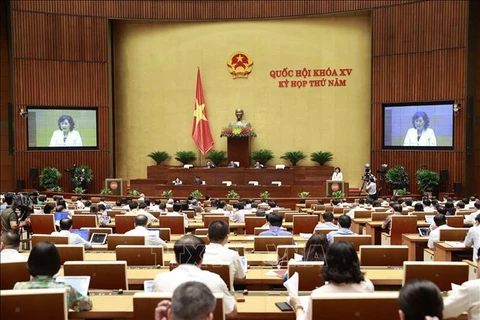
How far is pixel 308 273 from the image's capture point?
4227 millimetres

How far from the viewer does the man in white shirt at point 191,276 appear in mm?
3390

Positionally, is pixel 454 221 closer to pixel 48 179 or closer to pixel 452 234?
pixel 452 234

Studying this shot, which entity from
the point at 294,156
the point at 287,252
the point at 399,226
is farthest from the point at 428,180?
the point at 287,252

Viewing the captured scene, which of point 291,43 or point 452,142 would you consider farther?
point 291,43

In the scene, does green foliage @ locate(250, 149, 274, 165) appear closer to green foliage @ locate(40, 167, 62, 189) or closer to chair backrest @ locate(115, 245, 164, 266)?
green foliage @ locate(40, 167, 62, 189)

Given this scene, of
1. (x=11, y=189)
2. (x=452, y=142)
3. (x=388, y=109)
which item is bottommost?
(x=11, y=189)

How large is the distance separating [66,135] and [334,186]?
9554 millimetres

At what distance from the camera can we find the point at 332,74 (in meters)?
Answer: 20.0

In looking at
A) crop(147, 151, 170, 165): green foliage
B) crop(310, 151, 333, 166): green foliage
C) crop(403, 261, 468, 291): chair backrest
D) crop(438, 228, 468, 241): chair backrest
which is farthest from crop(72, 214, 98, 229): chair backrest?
crop(310, 151, 333, 166): green foliage

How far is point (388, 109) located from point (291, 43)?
4359 millimetres

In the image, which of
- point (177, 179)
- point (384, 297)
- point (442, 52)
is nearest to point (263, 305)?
point (384, 297)

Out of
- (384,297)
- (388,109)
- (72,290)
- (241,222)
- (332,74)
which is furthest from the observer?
(332,74)

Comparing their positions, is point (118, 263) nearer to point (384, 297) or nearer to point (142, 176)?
point (384, 297)

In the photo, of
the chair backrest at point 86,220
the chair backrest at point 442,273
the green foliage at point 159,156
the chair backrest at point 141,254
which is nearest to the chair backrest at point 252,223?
the chair backrest at point 86,220
